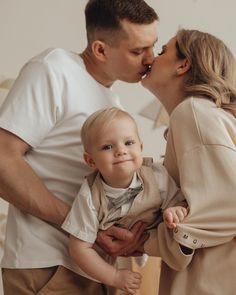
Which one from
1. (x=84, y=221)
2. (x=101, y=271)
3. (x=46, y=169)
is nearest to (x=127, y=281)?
(x=101, y=271)

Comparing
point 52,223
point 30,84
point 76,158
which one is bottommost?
point 52,223

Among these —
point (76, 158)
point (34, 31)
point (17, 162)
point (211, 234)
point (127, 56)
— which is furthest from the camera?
point (34, 31)

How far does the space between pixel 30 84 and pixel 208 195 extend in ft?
1.94

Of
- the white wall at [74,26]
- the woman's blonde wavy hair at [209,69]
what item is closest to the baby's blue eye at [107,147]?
the woman's blonde wavy hair at [209,69]

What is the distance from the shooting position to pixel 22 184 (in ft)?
4.93

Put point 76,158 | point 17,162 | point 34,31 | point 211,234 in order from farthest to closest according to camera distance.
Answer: point 34,31
point 76,158
point 17,162
point 211,234

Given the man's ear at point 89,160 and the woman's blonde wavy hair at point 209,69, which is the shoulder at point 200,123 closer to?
the woman's blonde wavy hair at point 209,69

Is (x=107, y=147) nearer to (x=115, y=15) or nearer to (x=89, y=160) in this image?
(x=89, y=160)

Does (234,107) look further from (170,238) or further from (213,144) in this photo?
(170,238)

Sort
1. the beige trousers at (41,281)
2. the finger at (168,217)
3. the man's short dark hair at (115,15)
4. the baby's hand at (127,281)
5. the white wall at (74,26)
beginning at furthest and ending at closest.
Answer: the white wall at (74,26) → the man's short dark hair at (115,15) → the beige trousers at (41,281) → the baby's hand at (127,281) → the finger at (168,217)

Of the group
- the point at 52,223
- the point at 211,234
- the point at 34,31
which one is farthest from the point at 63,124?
the point at 34,31

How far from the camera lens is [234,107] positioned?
1502 mm

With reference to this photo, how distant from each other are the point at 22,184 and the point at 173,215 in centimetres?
45

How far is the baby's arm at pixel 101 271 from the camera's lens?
4.65 ft
